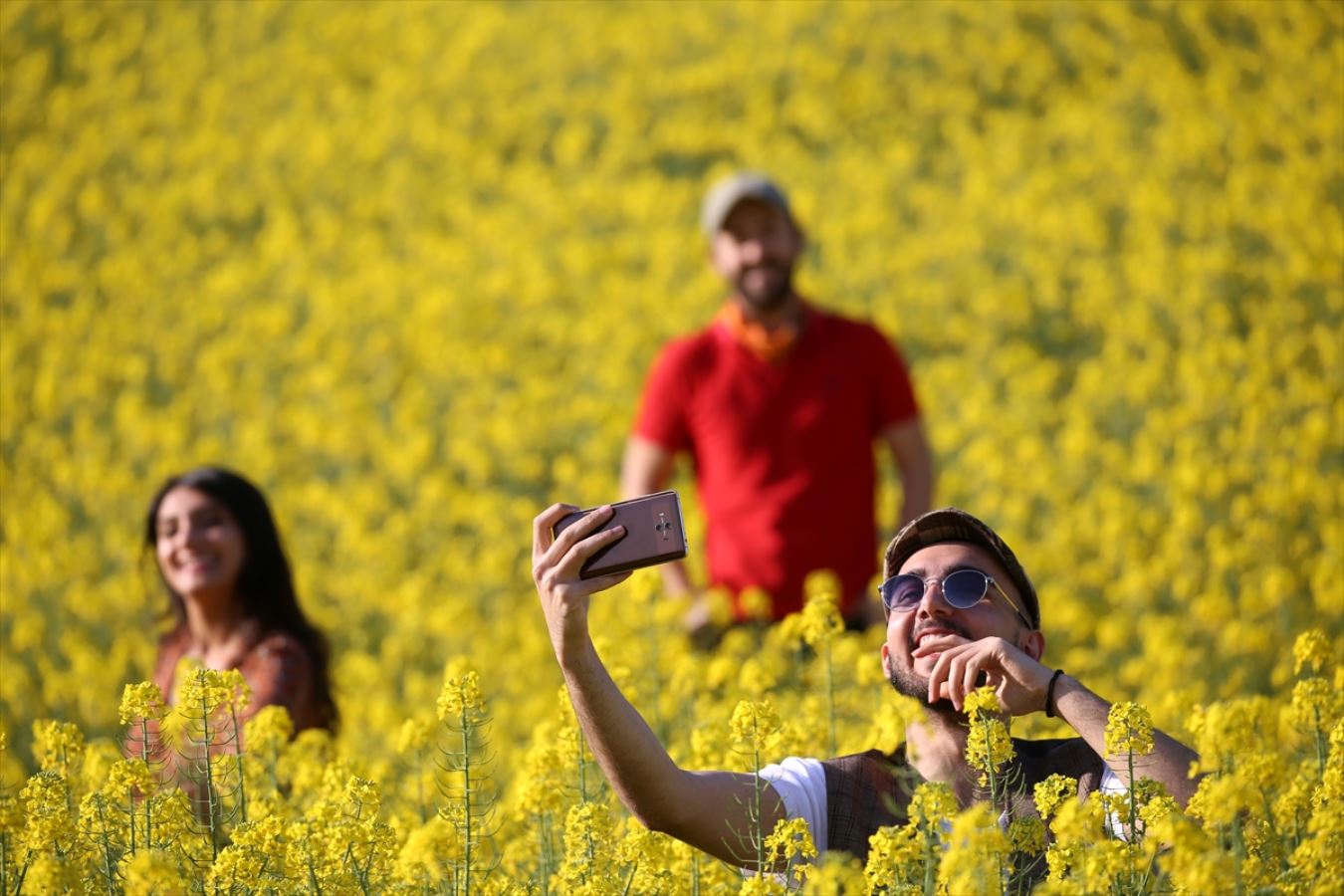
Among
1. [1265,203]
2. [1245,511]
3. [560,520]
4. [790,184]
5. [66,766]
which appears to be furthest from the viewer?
[790,184]

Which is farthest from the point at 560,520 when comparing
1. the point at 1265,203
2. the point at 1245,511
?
the point at 1265,203

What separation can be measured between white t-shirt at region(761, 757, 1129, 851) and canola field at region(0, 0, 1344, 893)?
7 centimetres

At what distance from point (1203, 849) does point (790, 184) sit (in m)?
12.3

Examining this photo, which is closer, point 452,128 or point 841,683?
point 841,683

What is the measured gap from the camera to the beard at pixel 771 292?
5.72m

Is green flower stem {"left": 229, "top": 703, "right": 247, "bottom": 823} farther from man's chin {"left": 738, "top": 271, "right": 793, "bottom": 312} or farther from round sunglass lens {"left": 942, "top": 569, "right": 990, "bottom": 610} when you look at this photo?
man's chin {"left": 738, "top": 271, "right": 793, "bottom": 312}

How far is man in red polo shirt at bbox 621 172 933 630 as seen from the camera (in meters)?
5.63

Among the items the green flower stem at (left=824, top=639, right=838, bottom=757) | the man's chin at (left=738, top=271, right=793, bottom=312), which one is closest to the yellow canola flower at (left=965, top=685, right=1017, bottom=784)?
the green flower stem at (left=824, top=639, right=838, bottom=757)

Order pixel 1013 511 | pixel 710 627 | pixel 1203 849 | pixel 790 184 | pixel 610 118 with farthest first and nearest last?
pixel 610 118, pixel 790 184, pixel 1013 511, pixel 710 627, pixel 1203 849

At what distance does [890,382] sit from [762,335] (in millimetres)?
492

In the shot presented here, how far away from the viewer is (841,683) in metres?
5.02

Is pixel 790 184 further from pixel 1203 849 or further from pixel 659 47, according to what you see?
pixel 1203 849

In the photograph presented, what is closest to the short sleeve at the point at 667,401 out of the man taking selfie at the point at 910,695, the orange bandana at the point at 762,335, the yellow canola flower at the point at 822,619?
the orange bandana at the point at 762,335

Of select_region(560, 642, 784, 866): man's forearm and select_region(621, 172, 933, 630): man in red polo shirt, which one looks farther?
select_region(621, 172, 933, 630): man in red polo shirt
